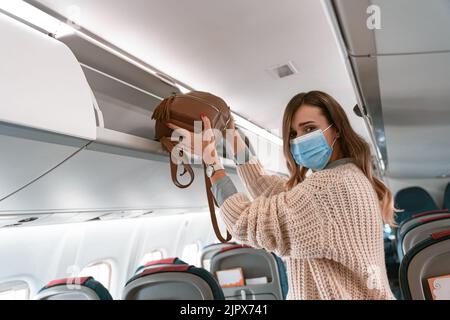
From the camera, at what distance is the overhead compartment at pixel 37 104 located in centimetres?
88

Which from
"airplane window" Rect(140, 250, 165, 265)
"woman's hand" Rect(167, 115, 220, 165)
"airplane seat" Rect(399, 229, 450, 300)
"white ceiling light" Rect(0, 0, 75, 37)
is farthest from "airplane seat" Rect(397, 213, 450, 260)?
"white ceiling light" Rect(0, 0, 75, 37)

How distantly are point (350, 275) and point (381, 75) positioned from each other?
1.05 meters

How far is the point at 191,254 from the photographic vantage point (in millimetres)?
5391

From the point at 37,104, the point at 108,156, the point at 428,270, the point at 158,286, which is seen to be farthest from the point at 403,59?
the point at 158,286

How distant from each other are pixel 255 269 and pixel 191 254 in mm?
2277

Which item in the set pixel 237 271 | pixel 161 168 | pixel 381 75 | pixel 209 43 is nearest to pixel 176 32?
pixel 209 43

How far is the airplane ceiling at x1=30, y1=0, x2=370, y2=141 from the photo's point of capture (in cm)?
153

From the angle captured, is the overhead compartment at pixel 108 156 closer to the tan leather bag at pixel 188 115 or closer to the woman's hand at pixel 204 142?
the tan leather bag at pixel 188 115

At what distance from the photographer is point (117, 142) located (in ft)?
4.23

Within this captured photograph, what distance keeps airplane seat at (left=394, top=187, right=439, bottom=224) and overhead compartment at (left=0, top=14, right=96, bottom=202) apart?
8.72 m

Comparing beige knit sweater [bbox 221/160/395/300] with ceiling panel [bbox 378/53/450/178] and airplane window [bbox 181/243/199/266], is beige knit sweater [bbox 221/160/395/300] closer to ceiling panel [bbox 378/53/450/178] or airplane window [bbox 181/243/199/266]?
ceiling panel [bbox 378/53/450/178]

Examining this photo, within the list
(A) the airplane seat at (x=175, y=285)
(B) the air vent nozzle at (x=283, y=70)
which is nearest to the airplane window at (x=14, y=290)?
(A) the airplane seat at (x=175, y=285)
